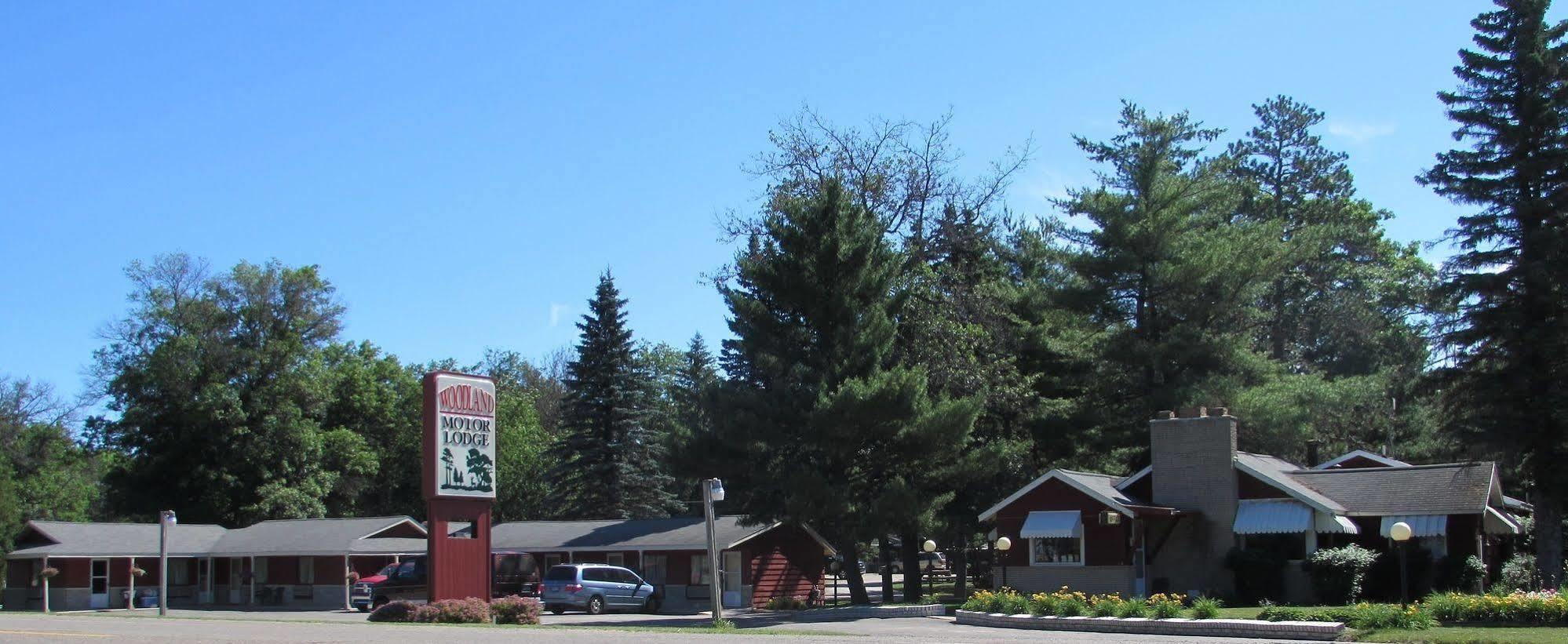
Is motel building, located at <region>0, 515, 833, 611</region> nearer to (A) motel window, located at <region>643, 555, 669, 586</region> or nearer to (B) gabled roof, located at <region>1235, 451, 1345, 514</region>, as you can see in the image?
(A) motel window, located at <region>643, 555, 669, 586</region>

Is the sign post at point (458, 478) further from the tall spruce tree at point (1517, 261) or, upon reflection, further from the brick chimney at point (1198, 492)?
Answer: the tall spruce tree at point (1517, 261)

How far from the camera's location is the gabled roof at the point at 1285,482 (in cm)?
2984

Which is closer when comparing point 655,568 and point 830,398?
point 830,398

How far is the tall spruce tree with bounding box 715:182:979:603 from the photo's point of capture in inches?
1288

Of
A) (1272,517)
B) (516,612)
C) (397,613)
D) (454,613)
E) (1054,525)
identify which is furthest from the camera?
(1054,525)

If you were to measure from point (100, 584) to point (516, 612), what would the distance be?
83.4 feet

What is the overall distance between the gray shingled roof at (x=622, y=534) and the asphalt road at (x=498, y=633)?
31.4ft

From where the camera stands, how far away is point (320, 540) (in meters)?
44.1

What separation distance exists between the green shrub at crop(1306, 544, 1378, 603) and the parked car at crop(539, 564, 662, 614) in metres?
18.1

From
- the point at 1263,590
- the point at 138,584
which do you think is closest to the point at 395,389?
the point at 138,584

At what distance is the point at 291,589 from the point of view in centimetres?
4472

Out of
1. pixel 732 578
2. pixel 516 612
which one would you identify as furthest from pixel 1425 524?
pixel 516 612

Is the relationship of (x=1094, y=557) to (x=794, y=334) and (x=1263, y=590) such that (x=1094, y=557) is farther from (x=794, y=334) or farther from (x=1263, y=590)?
(x=794, y=334)

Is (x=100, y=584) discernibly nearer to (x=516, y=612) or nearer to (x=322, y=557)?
(x=322, y=557)
